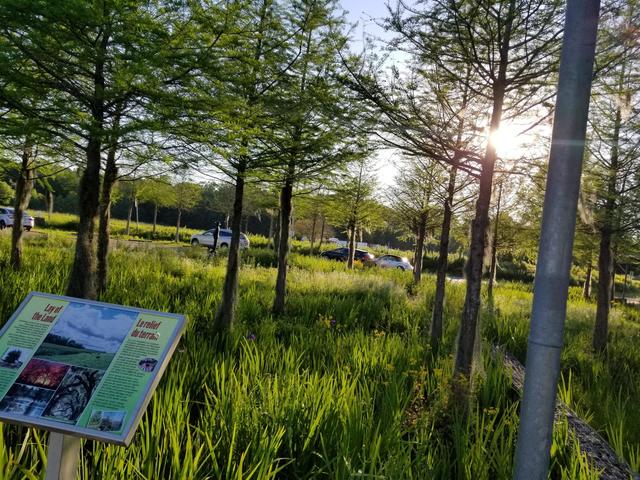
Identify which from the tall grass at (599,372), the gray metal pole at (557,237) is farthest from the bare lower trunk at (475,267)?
the gray metal pole at (557,237)

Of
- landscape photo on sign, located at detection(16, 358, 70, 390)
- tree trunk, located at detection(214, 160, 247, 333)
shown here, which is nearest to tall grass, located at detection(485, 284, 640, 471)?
landscape photo on sign, located at detection(16, 358, 70, 390)

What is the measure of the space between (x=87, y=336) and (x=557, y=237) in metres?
2.13

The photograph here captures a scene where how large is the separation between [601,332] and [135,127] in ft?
31.2

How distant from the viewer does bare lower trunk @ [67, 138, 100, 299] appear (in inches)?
211

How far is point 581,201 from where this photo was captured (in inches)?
98.0

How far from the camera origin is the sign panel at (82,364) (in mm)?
1830

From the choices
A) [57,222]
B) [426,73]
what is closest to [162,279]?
[426,73]

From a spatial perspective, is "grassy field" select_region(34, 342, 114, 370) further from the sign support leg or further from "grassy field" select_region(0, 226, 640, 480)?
"grassy field" select_region(0, 226, 640, 480)

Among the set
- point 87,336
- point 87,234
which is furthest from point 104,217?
point 87,336

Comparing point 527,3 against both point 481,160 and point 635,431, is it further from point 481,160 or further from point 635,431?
point 635,431

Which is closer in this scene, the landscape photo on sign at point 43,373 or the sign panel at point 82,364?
the sign panel at point 82,364

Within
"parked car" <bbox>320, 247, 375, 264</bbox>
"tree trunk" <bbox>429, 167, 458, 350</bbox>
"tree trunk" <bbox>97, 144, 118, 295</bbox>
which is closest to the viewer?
"tree trunk" <bbox>429, 167, 458, 350</bbox>

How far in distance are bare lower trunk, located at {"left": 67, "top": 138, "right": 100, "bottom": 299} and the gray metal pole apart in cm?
500

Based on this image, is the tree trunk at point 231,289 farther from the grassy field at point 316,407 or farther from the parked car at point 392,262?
the parked car at point 392,262
